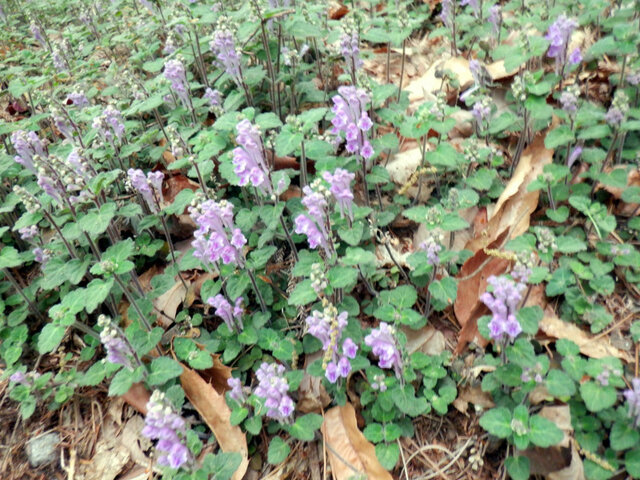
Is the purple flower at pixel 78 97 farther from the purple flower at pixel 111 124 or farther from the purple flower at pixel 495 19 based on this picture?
the purple flower at pixel 495 19

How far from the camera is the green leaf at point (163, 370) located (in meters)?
3.39

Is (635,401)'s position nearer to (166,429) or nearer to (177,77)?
(166,429)

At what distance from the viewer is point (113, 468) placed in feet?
11.3

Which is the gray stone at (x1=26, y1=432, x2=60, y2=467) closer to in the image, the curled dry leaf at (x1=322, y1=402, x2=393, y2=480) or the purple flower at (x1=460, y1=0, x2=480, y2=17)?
the curled dry leaf at (x1=322, y1=402, x2=393, y2=480)

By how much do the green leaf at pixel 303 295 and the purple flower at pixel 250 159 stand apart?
860 mm

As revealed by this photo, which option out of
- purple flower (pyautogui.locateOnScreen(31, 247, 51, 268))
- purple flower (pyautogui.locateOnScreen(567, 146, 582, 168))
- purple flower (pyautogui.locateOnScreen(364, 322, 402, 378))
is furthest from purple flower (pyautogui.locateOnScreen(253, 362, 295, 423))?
purple flower (pyautogui.locateOnScreen(567, 146, 582, 168))

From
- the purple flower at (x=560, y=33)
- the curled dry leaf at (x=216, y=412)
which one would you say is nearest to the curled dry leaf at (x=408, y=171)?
the purple flower at (x=560, y=33)

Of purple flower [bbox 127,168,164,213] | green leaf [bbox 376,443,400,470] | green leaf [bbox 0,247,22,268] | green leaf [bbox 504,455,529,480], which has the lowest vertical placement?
green leaf [bbox 376,443,400,470]

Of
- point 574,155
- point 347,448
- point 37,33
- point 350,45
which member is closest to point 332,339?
point 347,448

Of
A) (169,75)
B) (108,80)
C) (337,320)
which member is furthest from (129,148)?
(337,320)

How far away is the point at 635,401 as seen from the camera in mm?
2689

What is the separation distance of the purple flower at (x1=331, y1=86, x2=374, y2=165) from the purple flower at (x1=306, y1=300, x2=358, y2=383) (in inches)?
54.0

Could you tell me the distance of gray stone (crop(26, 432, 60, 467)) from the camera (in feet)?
11.8

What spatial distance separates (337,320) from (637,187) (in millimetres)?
2650
